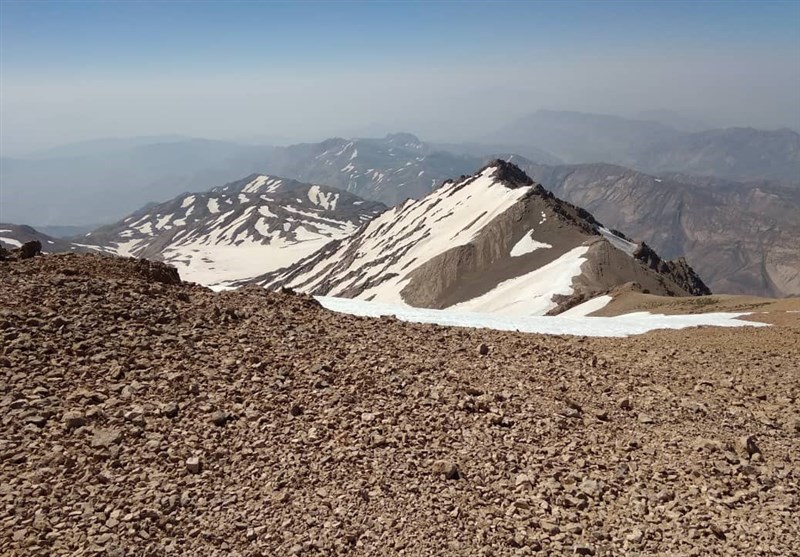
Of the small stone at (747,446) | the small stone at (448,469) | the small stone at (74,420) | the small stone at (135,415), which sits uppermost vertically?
the small stone at (74,420)

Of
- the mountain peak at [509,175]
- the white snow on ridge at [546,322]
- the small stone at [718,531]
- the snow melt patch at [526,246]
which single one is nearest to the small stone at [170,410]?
the small stone at [718,531]

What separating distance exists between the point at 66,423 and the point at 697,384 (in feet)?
49.7

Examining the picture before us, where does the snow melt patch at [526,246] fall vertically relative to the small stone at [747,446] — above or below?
below

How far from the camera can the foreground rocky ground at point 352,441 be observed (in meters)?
8.01

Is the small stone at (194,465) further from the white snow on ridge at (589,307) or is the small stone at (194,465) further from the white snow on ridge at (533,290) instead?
the white snow on ridge at (533,290)

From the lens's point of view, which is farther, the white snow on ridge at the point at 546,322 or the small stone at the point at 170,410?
the white snow on ridge at the point at 546,322

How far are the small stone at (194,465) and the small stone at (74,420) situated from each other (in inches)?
96.5

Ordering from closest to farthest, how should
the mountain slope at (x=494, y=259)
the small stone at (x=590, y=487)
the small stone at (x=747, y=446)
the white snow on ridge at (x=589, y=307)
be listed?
the small stone at (x=590, y=487) < the small stone at (x=747, y=446) < the white snow on ridge at (x=589, y=307) < the mountain slope at (x=494, y=259)

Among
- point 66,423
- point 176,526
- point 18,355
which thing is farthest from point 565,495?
point 18,355

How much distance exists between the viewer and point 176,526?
7.97m

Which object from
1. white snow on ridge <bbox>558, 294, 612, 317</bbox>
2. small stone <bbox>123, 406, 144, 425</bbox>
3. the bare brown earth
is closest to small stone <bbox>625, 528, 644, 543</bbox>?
small stone <bbox>123, 406, 144, 425</bbox>

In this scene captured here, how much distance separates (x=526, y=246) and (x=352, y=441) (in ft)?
257

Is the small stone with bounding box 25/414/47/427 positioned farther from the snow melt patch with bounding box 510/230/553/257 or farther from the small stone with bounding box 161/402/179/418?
the snow melt patch with bounding box 510/230/553/257

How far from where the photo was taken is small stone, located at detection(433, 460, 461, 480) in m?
9.30
